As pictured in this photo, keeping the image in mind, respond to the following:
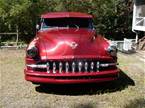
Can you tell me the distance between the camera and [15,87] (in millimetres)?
9117

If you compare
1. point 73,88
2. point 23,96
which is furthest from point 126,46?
point 23,96

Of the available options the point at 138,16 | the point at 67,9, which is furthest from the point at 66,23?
the point at 138,16

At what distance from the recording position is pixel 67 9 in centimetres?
2145

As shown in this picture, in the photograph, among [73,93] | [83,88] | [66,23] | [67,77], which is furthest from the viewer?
[66,23]

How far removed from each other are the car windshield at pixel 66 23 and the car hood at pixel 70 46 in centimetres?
108

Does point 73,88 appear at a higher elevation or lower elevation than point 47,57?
lower

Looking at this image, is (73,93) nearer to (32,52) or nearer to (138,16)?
(32,52)

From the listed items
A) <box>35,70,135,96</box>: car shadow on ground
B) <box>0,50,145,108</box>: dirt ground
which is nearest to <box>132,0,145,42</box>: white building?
<box>0,50,145,108</box>: dirt ground

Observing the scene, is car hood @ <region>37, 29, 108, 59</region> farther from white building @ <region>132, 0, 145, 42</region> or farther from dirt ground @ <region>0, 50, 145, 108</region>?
white building @ <region>132, 0, 145, 42</region>

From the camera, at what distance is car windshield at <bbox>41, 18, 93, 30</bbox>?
10.3m

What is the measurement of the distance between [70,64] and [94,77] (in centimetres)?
58

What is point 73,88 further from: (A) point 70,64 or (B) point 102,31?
(B) point 102,31

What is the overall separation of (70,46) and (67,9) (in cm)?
1317

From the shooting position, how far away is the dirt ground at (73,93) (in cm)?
764
